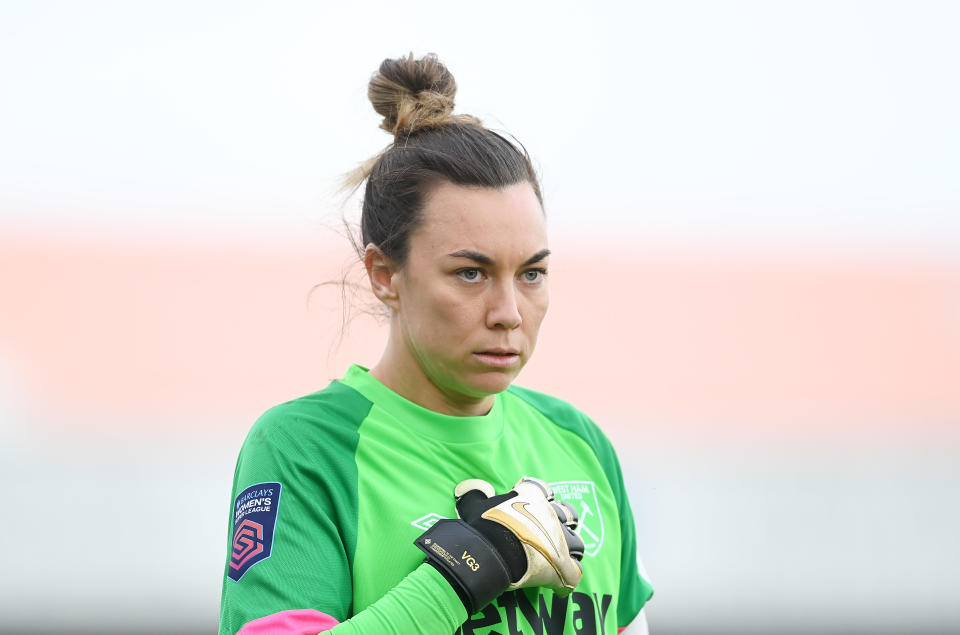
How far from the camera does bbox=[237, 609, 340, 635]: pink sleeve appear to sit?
1.29 m

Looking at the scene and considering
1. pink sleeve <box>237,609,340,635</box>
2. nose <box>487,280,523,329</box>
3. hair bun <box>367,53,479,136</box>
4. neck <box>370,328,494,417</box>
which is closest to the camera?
pink sleeve <box>237,609,340,635</box>

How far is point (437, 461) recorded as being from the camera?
156cm

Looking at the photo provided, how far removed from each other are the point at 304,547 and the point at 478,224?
553mm

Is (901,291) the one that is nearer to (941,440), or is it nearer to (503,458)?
(941,440)

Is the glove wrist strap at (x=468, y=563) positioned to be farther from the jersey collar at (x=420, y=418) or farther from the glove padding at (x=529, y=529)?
the jersey collar at (x=420, y=418)

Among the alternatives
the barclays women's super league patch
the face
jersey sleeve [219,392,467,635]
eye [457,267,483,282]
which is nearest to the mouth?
the face

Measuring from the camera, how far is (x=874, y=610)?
4.50 m

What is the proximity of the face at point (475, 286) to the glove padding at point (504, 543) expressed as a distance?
18 centimetres

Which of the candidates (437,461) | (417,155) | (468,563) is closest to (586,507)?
(437,461)

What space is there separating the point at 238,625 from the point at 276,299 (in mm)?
3135

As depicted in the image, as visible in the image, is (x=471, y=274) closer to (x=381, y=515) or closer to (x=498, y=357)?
(x=498, y=357)

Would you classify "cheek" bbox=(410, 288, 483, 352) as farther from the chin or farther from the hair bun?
the hair bun

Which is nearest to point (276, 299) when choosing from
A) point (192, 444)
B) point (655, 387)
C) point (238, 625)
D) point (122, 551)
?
point (192, 444)

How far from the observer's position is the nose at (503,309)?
151 cm
